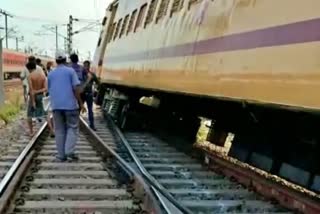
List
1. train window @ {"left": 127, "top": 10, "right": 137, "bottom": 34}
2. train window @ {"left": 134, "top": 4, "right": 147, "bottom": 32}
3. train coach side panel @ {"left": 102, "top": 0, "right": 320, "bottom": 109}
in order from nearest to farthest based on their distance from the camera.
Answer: train coach side panel @ {"left": 102, "top": 0, "right": 320, "bottom": 109}, train window @ {"left": 134, "top": 4, "right": 147, "bottom": 32}, train window @ {"left": 127, "top": 10, "right": 137, "bottom": 34}

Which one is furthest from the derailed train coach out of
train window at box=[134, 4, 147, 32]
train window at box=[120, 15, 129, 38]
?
train window at box=[120, 15, 129, 38]

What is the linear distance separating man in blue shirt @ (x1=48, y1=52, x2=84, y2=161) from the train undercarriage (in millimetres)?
1767

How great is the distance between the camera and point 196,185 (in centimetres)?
→ 948

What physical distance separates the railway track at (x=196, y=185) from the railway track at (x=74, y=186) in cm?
42

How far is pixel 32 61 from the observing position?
15102 millimetres

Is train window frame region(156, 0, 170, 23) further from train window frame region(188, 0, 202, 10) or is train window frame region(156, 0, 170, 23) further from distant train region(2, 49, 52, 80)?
distant train region(2, 49, 52, 80)

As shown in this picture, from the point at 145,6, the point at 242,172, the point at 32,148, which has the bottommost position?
the point at 32,148

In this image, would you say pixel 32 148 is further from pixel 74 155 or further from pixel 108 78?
pixel 108 78

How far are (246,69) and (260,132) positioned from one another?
272 cm

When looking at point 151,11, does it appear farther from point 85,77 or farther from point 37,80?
point 85,77

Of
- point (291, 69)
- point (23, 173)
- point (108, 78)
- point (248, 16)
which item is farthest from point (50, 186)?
point (108, 78)

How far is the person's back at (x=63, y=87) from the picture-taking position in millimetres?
11461

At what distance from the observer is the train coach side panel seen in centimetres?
535

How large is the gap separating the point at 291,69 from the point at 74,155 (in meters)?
7.06
